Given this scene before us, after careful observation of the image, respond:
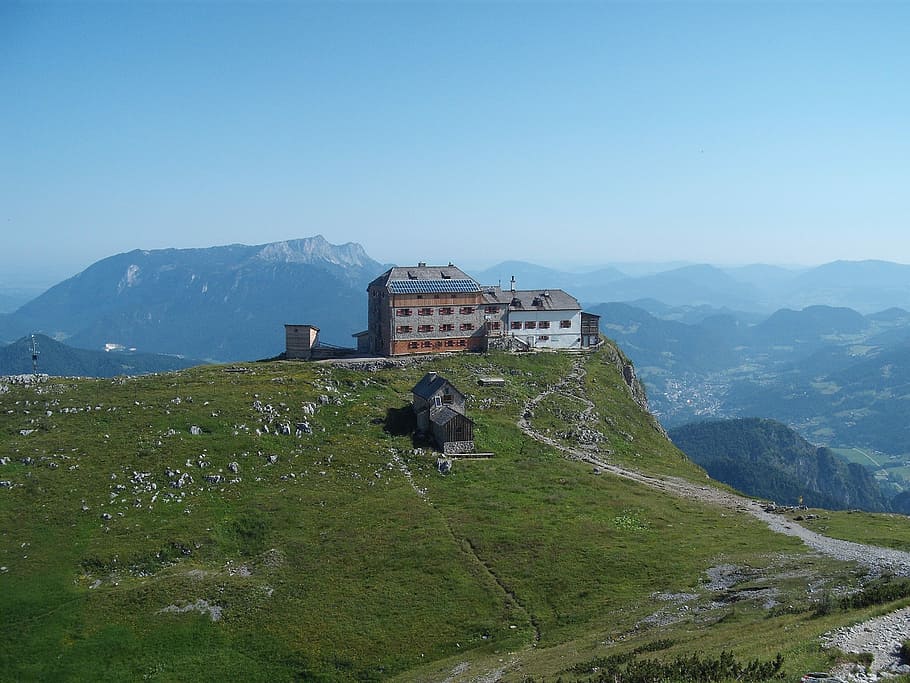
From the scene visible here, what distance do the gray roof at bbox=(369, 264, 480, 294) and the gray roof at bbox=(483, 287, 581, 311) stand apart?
14.9 ft

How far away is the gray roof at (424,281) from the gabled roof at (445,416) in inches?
1177

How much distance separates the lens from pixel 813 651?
2448 centimetres

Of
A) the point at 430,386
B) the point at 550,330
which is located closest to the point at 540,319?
the point at 550,330

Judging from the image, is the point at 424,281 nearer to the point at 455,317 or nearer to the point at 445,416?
the point at 455,317

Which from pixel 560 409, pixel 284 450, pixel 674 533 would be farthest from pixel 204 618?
pixel 560 409

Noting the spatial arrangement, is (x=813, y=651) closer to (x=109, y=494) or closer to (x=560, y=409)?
(x=109, y=494)

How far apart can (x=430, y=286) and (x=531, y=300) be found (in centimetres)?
1993

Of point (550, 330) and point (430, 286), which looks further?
point (550, 330)

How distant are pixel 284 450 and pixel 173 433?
432 inches

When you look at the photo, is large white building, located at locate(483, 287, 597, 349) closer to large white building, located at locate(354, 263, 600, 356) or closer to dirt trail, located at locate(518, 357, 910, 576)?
large white building, located at locate(354, 263, 600, 356)

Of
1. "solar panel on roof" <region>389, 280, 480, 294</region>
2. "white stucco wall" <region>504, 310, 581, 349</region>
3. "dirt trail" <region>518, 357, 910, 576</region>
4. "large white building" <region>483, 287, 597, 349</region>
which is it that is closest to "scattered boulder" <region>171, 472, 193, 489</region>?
"dirt trail" <region>518, 357, 910, 576</region>

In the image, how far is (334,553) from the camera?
165 ft

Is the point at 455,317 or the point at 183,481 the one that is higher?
the point at 455,317

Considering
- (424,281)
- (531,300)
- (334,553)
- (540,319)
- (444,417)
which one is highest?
(424,281)
